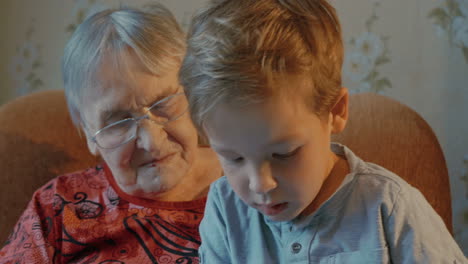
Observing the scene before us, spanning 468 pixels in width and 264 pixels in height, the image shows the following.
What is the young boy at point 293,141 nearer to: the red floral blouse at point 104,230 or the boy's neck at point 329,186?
the boy's neck at point 329,186

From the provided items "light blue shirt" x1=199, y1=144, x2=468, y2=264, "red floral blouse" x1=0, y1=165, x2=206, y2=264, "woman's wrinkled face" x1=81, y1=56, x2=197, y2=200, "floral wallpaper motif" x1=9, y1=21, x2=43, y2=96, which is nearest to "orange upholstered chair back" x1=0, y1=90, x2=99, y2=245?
"red floral blouse" x1=0, y1=165, x2=206, y2=264

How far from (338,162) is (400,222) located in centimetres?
17

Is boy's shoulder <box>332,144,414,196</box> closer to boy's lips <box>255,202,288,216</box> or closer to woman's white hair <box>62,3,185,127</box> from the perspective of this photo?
boy's lips <box>255,202,288,216</box>

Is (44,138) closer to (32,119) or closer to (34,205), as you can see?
(32,119)

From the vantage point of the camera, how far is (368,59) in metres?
1.82

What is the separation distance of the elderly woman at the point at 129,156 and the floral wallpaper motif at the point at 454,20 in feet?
2.63

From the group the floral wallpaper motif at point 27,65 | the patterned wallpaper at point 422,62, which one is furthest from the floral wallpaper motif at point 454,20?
the floral wallpaper motif at point 27,65

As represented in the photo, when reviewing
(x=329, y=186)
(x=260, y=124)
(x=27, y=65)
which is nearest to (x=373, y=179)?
(x=329, y=186)

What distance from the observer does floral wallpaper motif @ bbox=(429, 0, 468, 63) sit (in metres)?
Answer: 1.68

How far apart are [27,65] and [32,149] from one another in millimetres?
756

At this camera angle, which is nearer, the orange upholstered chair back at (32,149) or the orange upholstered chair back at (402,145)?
the orange upholstered chair back at (402,145)

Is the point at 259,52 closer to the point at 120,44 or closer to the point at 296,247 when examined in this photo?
the point at 296,247

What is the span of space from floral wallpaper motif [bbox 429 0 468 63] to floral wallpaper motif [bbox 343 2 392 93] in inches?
6.4

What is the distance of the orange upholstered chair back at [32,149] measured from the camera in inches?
69.9
